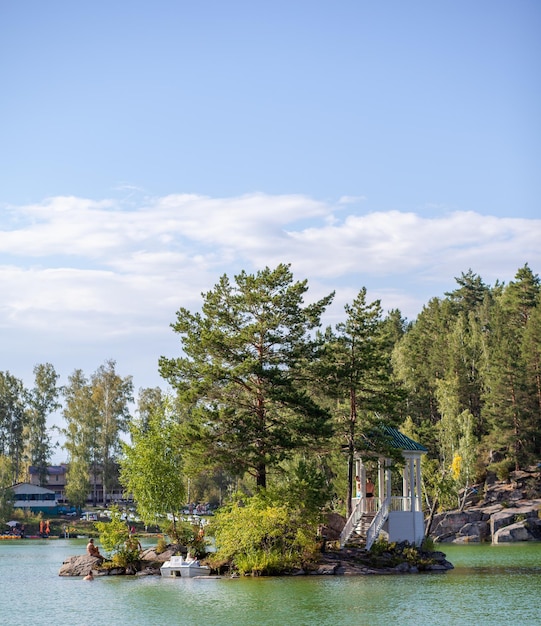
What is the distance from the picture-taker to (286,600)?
29141 mm

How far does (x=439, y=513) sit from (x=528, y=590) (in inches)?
1771

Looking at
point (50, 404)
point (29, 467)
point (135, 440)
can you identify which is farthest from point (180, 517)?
point (29, 467)

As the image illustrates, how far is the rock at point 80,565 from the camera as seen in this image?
131 ft

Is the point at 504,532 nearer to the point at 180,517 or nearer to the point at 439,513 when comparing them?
the point at 439,513

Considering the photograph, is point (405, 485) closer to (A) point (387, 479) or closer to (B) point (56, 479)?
(A) point (387, 479)

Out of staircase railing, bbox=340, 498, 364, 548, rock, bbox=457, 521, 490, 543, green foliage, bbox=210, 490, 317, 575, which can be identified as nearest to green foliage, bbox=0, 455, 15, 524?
rock, bbox=457, 521, 490, 543

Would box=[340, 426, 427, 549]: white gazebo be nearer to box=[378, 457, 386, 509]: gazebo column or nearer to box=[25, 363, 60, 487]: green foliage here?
box=[378, 457, 386, 509]: gazebo column

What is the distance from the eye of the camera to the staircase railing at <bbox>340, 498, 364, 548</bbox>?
40312 millimetres

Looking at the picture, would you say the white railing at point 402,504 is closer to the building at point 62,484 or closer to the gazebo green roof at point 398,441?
the gazebo green roof at point 398,441

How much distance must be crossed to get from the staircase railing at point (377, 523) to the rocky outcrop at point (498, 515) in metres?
30.9

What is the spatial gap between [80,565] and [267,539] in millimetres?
9229

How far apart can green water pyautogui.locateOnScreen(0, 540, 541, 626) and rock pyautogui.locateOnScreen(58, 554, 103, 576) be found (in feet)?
2.06

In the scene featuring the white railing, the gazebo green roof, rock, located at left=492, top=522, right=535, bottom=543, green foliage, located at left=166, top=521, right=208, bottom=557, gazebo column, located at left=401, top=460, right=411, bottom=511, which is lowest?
rock, located at left=492, top=522, right=535, bottom=543

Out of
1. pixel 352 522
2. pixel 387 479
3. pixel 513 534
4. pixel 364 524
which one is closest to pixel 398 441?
pixel 387 479
